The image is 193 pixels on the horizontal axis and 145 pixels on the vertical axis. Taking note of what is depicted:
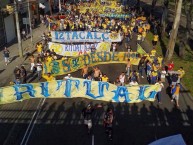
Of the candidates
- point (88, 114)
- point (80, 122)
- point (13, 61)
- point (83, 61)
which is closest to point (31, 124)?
point (80, 122)

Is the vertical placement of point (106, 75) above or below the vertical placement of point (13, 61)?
above

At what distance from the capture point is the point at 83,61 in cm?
2573

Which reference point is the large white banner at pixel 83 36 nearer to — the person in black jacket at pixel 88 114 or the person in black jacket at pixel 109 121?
the person in black jacket at pixel 88 114

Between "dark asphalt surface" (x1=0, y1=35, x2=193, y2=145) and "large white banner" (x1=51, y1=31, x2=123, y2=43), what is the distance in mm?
14589

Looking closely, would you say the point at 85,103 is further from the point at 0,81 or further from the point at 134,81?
the point at 0,81

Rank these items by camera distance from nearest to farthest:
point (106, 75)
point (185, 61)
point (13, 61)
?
1. point (106, 75)
2. point (13, 61)
3. point (185, 61)

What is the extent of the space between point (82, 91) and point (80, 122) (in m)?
2.57

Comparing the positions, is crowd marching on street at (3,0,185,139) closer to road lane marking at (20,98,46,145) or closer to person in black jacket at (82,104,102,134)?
person in black jacket at (82,104,102,134)

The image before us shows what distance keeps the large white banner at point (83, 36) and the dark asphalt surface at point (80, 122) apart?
47.9ft

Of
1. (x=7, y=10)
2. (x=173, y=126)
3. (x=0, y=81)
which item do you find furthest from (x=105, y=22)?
(x=173, y=126)

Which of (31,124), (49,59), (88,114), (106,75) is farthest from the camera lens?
(106,75)

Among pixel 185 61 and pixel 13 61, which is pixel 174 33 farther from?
pixel 13 61

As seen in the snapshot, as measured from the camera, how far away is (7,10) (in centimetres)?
3566

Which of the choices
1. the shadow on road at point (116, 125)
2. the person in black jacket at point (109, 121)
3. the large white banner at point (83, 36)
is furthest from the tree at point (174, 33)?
the person in black jacket at point (109, 121)
